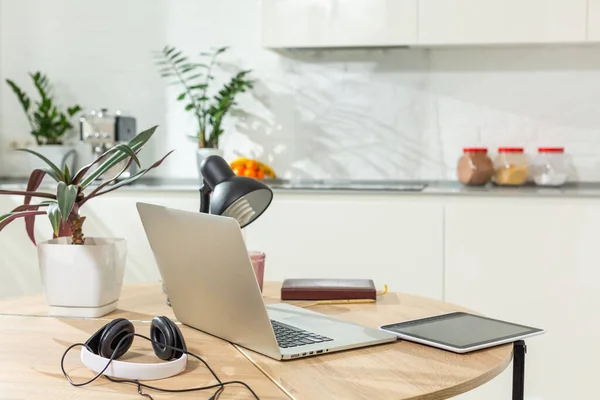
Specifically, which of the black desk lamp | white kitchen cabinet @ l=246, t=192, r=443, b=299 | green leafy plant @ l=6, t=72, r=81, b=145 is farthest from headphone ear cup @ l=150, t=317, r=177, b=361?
green leafy plant @ l=6, t=72, r=81, b=145

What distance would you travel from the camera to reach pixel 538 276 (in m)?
3.02

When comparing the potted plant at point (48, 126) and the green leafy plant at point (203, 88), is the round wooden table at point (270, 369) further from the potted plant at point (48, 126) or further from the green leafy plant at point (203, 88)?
the potted plant at point (48, 126)

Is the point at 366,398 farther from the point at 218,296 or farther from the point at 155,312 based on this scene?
the point at 155,312

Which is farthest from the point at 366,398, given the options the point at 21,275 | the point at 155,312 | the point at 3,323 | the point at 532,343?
the point at 21,275

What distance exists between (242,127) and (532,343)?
1.62 m

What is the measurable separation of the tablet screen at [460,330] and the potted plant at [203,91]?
6.92 ft

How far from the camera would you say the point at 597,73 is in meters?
3.49

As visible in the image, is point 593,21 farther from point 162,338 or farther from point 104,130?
point 162,338

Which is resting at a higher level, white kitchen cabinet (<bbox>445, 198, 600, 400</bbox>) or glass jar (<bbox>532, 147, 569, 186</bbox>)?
glass jar (<bbox>532, 147, 569, 186</bbox>)

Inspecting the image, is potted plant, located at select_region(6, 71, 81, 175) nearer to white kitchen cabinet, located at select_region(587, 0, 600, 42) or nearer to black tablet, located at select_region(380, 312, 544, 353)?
white kitchen cabinet, located at select_region(587, 0, 600, 42)

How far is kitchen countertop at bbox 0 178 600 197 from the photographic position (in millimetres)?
3055

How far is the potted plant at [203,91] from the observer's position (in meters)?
3.60

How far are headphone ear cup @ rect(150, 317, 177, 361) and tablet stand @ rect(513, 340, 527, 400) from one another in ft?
1.99

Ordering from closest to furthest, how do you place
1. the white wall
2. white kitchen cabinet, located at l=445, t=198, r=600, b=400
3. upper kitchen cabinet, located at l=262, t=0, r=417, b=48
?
white kitchen cabinet, located at l=445, t=198, r=600, b=400 < upper kitchen cabinet, located at l=262, t=0, r=417, b=48 < the white wall
